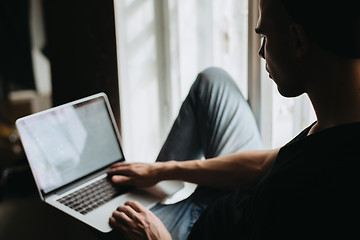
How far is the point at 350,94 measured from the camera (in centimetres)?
69

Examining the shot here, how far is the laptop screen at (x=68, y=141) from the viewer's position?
1.16 metres

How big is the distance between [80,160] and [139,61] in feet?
2.47

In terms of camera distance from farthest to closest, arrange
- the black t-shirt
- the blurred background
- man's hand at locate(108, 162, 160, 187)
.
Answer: the blurred background
man's hand at locate(108, 162, 160, 187)
the black t-shirt

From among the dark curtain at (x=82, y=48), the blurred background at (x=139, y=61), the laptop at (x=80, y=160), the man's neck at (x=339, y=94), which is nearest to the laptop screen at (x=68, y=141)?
the laptop at (x=80, y=160)

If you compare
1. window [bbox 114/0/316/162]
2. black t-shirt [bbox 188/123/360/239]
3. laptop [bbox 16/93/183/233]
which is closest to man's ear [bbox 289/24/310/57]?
black t-shirt [bbox 188/123/360/239]

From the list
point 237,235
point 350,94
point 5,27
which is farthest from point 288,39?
point 5,27

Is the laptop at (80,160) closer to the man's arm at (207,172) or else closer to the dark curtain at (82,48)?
the man's arm at (207,172)

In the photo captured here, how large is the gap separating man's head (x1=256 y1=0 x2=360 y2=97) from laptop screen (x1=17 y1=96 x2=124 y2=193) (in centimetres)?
68

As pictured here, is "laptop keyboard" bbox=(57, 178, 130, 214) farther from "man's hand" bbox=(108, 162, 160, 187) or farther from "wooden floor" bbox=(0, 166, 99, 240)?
"wooden floor" bbox=(0, 166, 99, 240)

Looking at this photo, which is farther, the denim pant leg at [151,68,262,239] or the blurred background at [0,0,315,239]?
the blurred background at [0,0,315,239]

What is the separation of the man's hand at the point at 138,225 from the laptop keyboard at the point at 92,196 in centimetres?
12

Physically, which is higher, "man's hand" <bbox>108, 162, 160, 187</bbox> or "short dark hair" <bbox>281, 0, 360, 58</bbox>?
"short dark hair" <bbox>281, 0, 360, 58</bbox>

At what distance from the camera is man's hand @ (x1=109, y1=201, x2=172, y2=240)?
1.02 meters

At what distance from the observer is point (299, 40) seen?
714 millimetres
